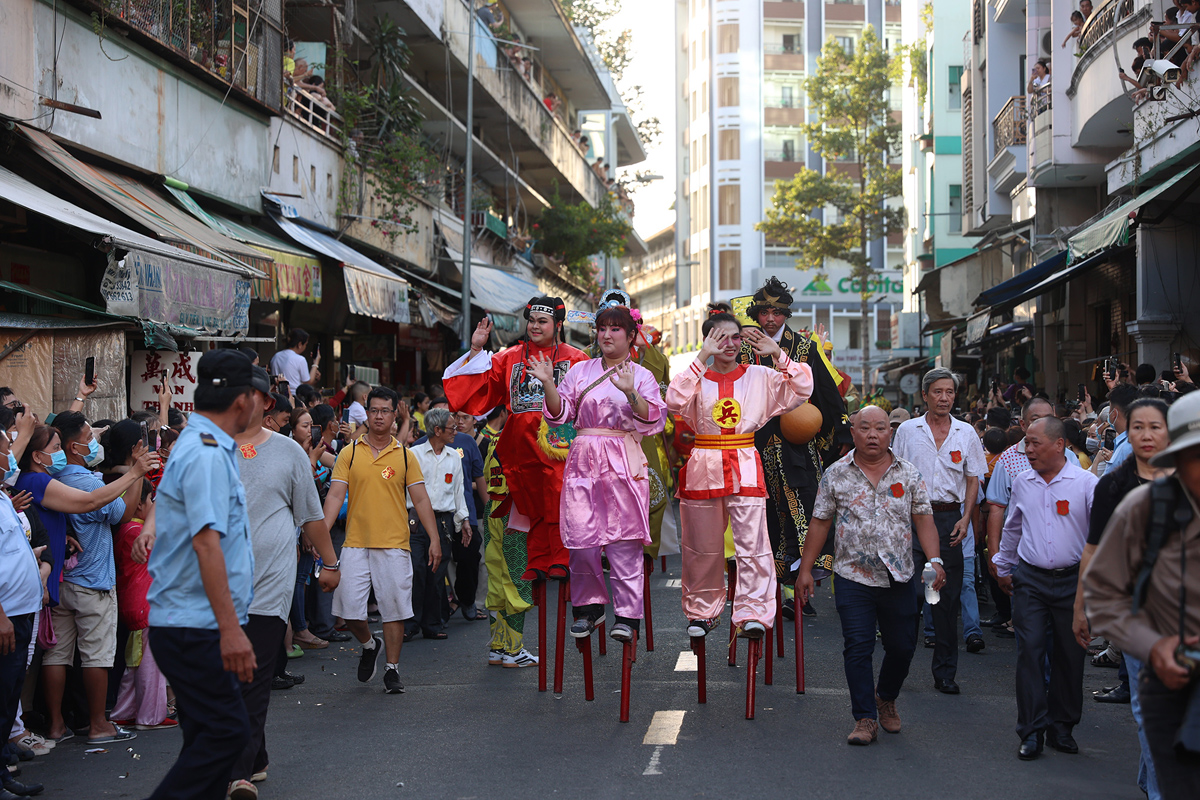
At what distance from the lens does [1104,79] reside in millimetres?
16984

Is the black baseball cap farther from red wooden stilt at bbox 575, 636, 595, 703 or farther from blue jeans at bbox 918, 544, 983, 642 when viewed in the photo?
blue jeans at bbox 918, 544, 983, 642

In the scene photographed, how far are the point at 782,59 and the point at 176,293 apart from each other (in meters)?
62.1

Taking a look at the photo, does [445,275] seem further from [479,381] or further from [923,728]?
[923,728]

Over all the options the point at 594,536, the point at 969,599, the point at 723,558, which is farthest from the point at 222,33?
the point at 969,599

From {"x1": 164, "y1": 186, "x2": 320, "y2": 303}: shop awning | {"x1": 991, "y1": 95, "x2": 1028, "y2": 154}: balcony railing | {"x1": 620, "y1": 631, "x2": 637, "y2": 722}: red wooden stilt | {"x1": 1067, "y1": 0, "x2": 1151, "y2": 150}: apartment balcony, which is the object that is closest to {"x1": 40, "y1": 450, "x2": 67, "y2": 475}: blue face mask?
{"x1": 620, "y1": 631, "x2": 637, "y2": 722}: red wooden stilt

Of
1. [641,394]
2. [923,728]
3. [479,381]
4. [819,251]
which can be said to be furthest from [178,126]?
[819,251]

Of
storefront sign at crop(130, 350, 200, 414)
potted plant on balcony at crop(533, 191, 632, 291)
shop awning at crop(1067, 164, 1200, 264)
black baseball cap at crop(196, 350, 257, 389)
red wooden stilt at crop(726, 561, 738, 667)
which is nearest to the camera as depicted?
black baseball cap at crop(196, 350, 257, 389)

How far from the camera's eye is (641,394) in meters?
7.18

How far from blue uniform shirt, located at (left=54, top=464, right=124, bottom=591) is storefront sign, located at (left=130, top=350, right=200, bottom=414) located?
4561 mm

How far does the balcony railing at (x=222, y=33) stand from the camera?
13.1 metres

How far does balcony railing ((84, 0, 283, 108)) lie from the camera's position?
1305cm

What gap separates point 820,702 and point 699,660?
2.60ft

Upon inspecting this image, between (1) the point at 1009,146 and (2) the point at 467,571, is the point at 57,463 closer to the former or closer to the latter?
(2) the point at 467,571

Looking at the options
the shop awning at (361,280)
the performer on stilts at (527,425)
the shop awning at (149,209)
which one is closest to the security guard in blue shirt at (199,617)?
the performer on stilts at (527,425)
